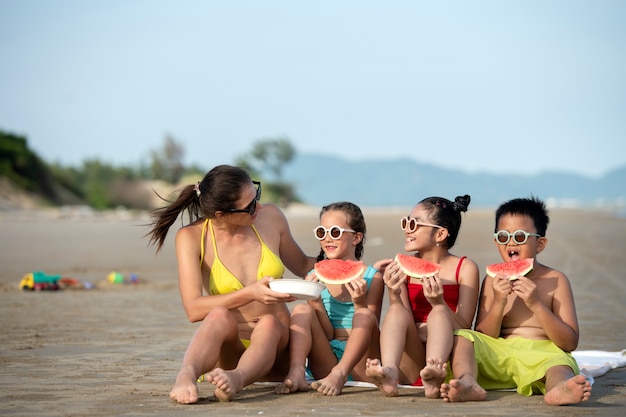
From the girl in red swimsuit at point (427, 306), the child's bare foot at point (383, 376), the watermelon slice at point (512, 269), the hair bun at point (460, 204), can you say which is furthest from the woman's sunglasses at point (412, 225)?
the child's bare foot at point (383, 376)

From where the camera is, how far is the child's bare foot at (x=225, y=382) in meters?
4.80

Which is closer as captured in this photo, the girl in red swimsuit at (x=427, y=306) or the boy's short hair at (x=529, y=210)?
the girl in red swimsuit at (x=427, y=306)

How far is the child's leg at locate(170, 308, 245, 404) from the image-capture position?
484cm

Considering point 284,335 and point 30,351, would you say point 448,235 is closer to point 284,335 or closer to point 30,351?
point 284,335

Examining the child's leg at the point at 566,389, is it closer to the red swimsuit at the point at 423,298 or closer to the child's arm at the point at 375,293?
the red swimsuit at the point at 423,298

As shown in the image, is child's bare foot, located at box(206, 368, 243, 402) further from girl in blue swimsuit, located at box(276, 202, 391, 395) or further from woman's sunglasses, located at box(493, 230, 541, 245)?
woman's sunglasses, located at box(493, 230, 541, 245)

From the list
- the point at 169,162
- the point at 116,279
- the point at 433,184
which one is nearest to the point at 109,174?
the point at 169,162

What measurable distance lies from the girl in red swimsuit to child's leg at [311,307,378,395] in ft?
0.38

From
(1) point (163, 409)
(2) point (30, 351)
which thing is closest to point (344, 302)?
(1) point (163, 409)

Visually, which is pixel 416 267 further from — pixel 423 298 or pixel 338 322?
pixel 338 322

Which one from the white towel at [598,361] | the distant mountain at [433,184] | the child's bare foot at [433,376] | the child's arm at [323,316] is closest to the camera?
the child's bare foot at [433,376]

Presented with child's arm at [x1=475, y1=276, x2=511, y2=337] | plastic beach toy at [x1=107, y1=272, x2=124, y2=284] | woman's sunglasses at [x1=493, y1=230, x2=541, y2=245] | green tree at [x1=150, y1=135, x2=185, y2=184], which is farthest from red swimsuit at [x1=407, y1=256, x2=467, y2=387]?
green tree at [x1=150, y1=135, x2=185, y2=184]

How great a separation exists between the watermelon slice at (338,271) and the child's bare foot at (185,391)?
0.94 m

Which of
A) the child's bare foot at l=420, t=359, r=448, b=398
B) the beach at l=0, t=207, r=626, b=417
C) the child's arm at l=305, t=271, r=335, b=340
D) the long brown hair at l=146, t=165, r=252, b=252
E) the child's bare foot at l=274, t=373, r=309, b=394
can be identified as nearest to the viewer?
the beach at l=0, t=207, r=626, b=417
